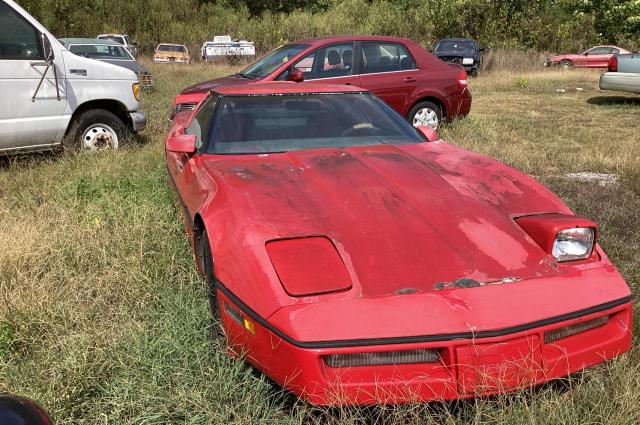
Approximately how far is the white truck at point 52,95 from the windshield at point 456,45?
15006mm

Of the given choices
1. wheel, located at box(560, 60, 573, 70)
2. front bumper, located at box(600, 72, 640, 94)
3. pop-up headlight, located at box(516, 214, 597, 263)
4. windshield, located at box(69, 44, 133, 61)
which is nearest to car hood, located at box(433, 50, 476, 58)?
wheel, located at box(560, 60, 573, 70)

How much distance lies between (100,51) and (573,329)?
579 inches

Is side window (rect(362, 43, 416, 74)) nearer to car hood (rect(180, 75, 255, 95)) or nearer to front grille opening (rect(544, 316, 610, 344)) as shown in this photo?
car hood (rect(180, 75, 255, 95))

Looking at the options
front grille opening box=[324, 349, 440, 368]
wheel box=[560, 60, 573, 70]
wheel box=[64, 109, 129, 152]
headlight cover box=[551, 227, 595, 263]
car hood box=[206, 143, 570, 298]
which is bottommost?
wheel box=[560, 60, 573, 70]

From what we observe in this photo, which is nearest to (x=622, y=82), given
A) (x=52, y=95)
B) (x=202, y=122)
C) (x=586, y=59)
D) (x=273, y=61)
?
(x=273, y=61)

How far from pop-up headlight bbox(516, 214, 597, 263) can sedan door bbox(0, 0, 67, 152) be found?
536 centimetres

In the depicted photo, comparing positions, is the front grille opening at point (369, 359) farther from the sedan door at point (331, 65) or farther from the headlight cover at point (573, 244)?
the sedan door at point (331, 65)

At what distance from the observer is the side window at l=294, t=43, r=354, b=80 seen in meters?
7.40

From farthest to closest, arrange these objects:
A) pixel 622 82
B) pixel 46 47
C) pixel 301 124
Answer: pixel 622 82, pixel 46 47, pixel 301 124

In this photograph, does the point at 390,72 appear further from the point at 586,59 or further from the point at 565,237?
the point at 586,59

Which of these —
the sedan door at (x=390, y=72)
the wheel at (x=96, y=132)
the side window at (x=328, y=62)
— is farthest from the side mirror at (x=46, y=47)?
the sedan door at (x=390, y=72)

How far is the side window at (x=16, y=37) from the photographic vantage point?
5.54m

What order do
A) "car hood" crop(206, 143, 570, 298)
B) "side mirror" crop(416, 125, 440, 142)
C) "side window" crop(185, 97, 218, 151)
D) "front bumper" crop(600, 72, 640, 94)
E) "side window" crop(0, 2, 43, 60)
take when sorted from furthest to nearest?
"front bumper" crop(600, 72, 640, 94) < "side window" crop(0, 2, 43, 60) < "side mirror" crop(416, 125, 440, 142) < "side window" crop(185, 97, 218, 151) < "car hood" crop(206, 143, 570, 298)

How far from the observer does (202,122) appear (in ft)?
12.6
